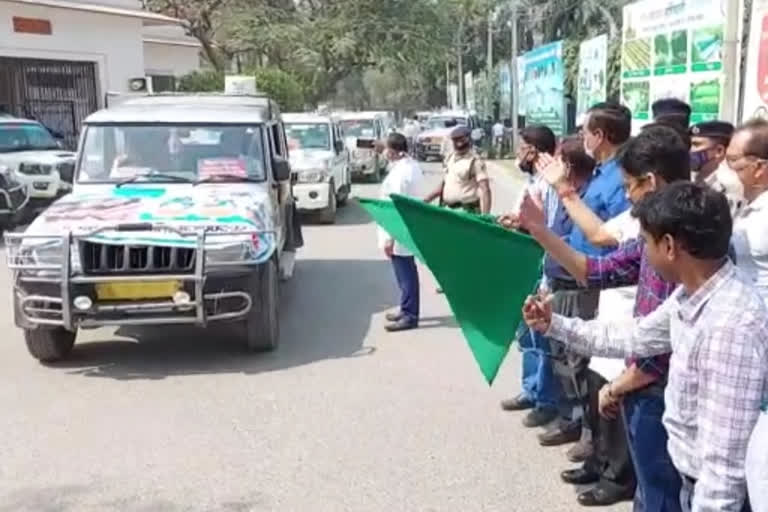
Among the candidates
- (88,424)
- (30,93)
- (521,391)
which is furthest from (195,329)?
(30,93)

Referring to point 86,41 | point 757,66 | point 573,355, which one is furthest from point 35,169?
point 573,355

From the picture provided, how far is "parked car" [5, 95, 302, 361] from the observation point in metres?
6.13

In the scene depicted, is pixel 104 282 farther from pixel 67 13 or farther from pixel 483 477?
pixel 67 13

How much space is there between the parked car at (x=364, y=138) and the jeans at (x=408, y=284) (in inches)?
532

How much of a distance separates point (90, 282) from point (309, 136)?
10.7m

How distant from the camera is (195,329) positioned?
7617 millimetres

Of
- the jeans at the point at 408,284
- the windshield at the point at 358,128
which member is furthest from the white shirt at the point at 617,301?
the windshield at the point at 358,128

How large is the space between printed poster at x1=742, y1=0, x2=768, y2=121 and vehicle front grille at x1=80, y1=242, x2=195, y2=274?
5178mm

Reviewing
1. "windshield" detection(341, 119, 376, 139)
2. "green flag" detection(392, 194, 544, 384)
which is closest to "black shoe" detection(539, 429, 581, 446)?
"green flag" detection(392, 194, 544, 384)

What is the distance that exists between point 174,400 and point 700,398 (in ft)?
13.4

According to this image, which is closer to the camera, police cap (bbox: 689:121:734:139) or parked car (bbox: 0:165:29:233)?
police cap (bbox: 689:121:734:139)

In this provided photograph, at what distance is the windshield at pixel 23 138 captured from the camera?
15.9m

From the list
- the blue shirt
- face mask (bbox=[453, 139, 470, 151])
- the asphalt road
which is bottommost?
the asphalt road

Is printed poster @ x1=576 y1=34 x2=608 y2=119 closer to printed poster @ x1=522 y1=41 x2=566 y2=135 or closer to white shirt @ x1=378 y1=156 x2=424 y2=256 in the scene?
printed poster @ x1=522 y1=41 x2=566 y2=135
